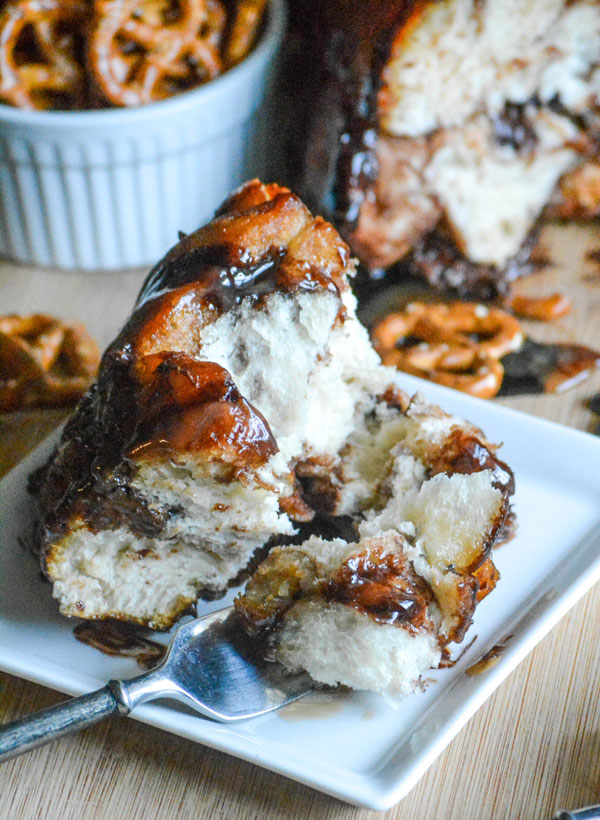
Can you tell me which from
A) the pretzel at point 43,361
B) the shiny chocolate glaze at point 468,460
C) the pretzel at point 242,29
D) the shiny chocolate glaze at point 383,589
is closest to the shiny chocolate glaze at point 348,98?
the pretzel at point 242,29

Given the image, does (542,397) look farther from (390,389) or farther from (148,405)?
(148,405)

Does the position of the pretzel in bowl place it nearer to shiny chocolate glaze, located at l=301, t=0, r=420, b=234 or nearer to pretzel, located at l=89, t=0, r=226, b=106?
shiny chocolate glaze, located at l=301, t=0, r=420, b=234

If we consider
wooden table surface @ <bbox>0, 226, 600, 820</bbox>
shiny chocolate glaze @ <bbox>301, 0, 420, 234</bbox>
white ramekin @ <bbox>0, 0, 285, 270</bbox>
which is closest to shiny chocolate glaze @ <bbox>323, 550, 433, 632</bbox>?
wooden table surface @ <bbox>0, 226, 600, 820</bbox>

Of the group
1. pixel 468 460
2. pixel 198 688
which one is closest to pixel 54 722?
pixel 198 688

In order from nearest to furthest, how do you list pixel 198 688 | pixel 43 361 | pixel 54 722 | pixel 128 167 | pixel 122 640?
1. pixel 54 722
2. pixel 198 688
3. pixel 122 640
4. pixel 43 361
5. pixel 128 167

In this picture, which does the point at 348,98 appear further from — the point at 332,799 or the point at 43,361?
the point at 332,799

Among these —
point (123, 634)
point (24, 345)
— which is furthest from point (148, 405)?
point (24, 345)
